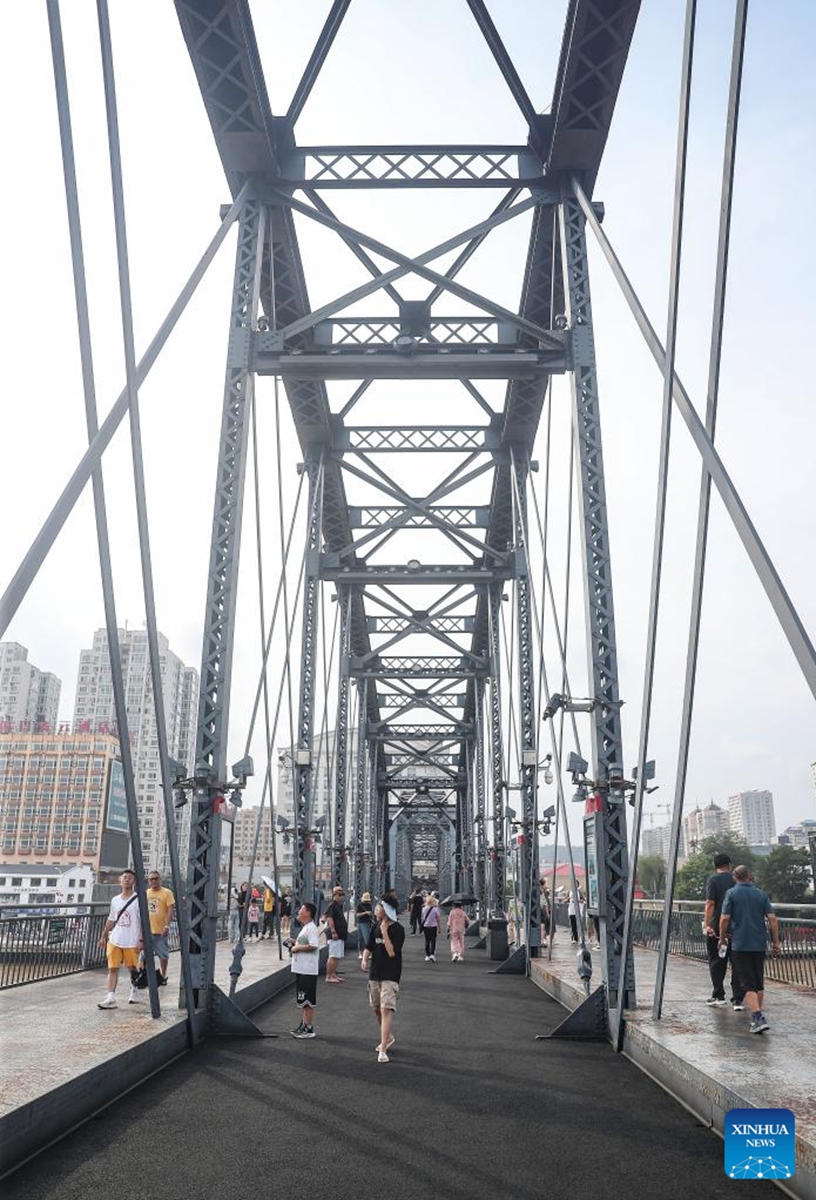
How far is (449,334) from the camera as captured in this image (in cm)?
1661

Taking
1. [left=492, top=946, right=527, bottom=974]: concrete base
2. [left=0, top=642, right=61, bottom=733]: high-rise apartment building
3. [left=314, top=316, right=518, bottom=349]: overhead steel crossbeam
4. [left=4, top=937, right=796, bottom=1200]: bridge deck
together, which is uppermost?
[left=0, top=642, right=61, bottom=733]: high-rise apartment building

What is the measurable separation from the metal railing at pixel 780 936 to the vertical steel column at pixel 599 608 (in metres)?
0.80

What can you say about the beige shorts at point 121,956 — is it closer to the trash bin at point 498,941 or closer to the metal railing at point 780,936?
the metal railing at point 780,936

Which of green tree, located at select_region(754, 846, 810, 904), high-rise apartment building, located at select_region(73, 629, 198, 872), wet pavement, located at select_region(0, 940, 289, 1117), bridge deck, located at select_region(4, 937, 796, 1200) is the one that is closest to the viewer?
bridge deck, located at select_region(4, 937, 796, 1200)

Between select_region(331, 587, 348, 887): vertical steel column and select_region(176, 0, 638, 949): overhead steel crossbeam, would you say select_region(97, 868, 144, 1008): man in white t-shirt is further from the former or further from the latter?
select_region(331, 587, 348, 887): vertical steel column

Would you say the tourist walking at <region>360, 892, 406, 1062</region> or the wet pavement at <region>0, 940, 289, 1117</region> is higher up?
the tourist walking at <region>360, 892, 406, 1062</region>

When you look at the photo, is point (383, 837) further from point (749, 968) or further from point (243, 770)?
point (749, 968)

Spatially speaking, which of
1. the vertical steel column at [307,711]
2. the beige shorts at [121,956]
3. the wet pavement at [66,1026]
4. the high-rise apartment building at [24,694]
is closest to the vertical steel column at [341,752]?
the vertical steel column at [307,711]

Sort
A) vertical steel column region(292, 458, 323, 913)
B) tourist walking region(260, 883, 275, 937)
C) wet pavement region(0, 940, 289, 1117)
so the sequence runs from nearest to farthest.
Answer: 1. wet pavement region(0, 940, 289, 1117)
2. vertical steel column region(292, 458, 323, 913)
3. tourist walking region(260, 883, 275, 937)

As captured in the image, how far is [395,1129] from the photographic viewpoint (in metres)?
6.78

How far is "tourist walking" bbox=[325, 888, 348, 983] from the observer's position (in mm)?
15633

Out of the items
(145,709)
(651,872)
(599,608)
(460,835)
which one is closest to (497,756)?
(599,608)

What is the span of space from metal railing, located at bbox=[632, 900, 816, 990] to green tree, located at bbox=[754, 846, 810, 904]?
66318 mm

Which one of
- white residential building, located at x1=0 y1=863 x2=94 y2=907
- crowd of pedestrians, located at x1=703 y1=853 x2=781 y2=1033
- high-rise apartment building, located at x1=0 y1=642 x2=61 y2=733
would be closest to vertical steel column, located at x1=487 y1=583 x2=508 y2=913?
crowd of pedestrians, located at x1=703 y1=853 x2=781 y2=1033
